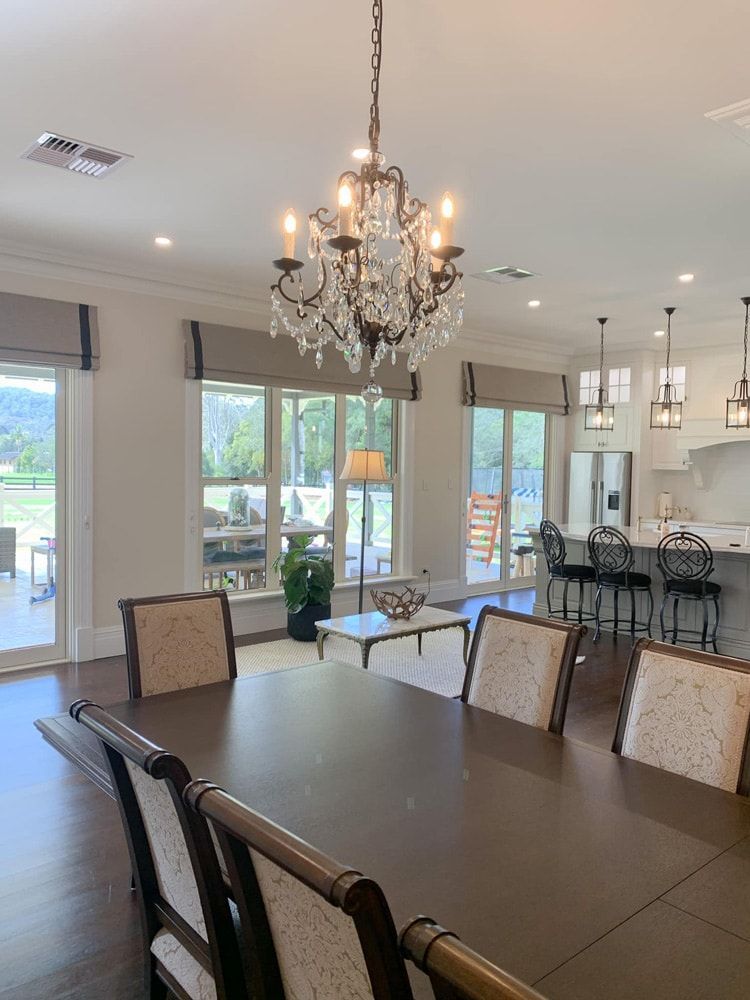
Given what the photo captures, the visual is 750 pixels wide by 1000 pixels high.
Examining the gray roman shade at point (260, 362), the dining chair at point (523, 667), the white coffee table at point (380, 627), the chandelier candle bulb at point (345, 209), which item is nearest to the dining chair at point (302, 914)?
the dining chair at point (523, 667)

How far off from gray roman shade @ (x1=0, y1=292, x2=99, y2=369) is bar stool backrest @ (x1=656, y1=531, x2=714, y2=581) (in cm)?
443

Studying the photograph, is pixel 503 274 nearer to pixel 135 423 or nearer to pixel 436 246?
pixel 135 423

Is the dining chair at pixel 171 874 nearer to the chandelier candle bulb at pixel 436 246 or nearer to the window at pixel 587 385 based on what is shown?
the chandelier candle bulb at pixel 436 246

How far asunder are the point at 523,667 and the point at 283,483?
14.6 ft

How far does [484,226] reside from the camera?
14.6ft

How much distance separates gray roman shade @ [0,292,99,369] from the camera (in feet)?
16.1

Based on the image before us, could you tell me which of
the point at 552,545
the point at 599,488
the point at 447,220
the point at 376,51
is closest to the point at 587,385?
the point at 599,488

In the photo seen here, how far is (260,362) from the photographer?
6.17 meters

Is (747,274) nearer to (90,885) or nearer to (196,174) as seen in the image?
(196,174)

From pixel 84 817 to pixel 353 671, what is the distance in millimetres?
1302

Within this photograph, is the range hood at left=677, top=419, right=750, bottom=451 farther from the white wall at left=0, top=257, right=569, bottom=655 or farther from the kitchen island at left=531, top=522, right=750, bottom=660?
the white wall at left=0, top=257, right=569, bottom=655

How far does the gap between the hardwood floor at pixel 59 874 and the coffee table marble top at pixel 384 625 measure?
3.08ft

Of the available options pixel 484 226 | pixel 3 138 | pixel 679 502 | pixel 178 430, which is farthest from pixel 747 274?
pixel 3 138

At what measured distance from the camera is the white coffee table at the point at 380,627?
14.5ft
